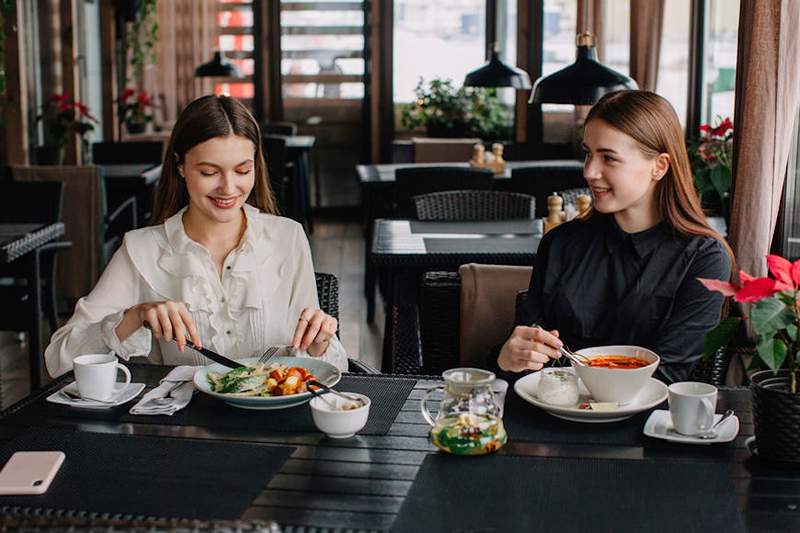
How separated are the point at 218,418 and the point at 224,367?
0.24 m

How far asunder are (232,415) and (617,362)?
0.72 metres

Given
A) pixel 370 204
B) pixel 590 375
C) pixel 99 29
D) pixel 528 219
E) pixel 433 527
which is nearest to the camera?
pixel 433 527

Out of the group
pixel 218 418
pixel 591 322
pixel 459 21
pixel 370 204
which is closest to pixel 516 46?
pixel 459 21

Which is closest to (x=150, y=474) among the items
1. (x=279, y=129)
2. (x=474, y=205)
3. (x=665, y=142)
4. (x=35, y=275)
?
(x=665, y=142)

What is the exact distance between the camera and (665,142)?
253cm

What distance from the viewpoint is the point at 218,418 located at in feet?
6.73

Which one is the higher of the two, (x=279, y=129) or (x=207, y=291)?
(x=279, y=129)

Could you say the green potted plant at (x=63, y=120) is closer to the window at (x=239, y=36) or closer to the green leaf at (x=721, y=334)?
the window at (x=239, y=36)

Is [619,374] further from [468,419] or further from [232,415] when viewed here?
[232,415]

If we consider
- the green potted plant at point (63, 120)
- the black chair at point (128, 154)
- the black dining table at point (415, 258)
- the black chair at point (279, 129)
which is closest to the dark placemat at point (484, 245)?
the black dining table at point (415, 258)

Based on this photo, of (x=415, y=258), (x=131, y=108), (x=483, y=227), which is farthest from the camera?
(x=131, y=108)

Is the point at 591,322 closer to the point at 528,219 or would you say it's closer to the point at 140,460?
the point at 140,460

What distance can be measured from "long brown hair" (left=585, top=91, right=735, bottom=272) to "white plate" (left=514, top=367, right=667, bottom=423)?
1.70 ft

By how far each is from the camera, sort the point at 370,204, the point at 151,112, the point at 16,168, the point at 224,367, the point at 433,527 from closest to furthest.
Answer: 1. the point at 433,527
2. the point at 224,367
3. the point at 16,168
4. the point at 370,204
5. the point at 151,112
